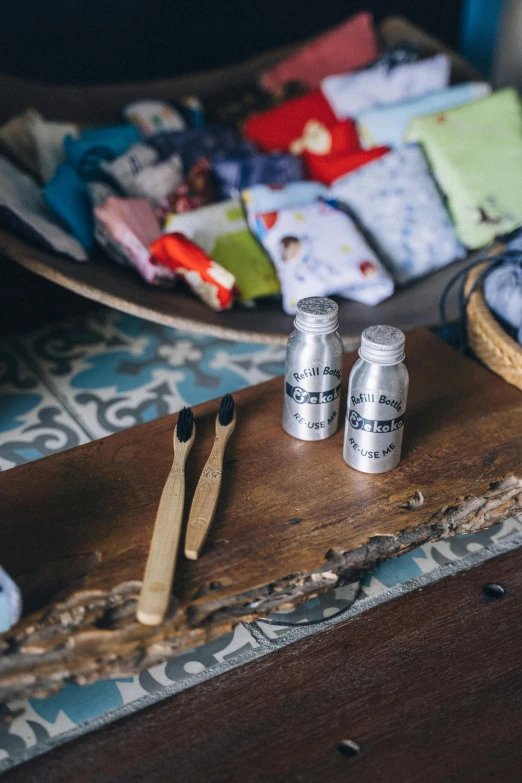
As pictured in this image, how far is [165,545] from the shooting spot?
2.83ft

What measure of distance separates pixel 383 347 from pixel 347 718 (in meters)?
0.44

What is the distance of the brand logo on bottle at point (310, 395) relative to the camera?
1019 millimetres

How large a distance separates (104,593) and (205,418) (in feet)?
1.16

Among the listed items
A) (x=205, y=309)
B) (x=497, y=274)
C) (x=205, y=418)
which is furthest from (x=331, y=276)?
(x=205, y=418)

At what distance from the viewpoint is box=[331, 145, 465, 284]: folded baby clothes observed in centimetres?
176

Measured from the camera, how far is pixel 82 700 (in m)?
0.96

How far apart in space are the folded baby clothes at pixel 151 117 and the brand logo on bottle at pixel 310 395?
1.36 m

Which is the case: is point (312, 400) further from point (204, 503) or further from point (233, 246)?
point (233, 246)

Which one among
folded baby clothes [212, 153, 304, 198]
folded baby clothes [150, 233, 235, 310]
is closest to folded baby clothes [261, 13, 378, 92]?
folded baby clothes [212, 153, 304, 198]

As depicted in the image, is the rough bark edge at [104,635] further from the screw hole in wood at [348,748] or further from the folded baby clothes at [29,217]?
Answer: the folded baby clothes at [29,217]

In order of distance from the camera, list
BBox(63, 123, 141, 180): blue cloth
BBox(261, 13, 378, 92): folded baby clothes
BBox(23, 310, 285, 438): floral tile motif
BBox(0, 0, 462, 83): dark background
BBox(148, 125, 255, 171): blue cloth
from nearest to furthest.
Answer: BBox(23, 310, 285, 438): floral tile motif < BBox(63, 123, 141, 180): blue cloth < BBox(148, 125, 255, 171): blue cloth < BBox(0, 0, 462, 83): dark background < BBox(261, 13, 378, 92): folded baby clothes

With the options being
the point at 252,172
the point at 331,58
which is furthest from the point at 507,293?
the point at 331,58

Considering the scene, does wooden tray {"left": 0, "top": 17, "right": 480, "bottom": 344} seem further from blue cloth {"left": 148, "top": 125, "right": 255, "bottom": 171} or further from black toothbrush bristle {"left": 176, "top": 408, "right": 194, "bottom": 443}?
black toothbrush bristle {"left": 176, "top": 408, "right": 194, "bottom": 443}

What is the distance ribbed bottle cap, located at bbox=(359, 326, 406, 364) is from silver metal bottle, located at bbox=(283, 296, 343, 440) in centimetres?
7
